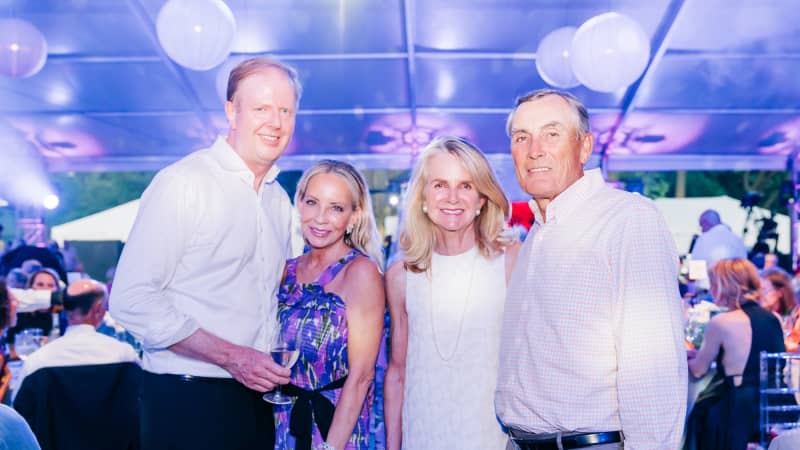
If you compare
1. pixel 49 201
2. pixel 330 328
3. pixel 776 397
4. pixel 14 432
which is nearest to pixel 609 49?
pixel 776 397

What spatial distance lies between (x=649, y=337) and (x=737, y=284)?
128 inches

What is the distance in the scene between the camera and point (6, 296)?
Answer: 11.0 ft

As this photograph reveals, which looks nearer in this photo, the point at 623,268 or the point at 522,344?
the point at 623,268

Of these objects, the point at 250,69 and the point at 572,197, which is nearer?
the point at 572,197

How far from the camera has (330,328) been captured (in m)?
2.35

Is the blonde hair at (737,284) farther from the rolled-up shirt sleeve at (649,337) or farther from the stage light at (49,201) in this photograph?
the stage light at (49,201)

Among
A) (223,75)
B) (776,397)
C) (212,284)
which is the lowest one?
(776,397)

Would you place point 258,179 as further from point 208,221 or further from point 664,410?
point 664,410

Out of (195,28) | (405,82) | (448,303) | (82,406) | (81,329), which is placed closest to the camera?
(448,303)

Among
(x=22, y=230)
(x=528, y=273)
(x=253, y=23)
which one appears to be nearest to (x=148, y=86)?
(x=253, y=23)

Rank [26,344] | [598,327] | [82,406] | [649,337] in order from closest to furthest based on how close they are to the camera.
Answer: [649,337] < [598,327] < [82,406] < [26,344]

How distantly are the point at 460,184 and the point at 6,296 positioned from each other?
7.16 feet

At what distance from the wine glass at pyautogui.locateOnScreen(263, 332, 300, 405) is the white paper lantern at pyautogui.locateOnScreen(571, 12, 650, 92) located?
13.2 ft

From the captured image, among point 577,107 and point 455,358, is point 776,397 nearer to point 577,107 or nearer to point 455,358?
point 455,358
